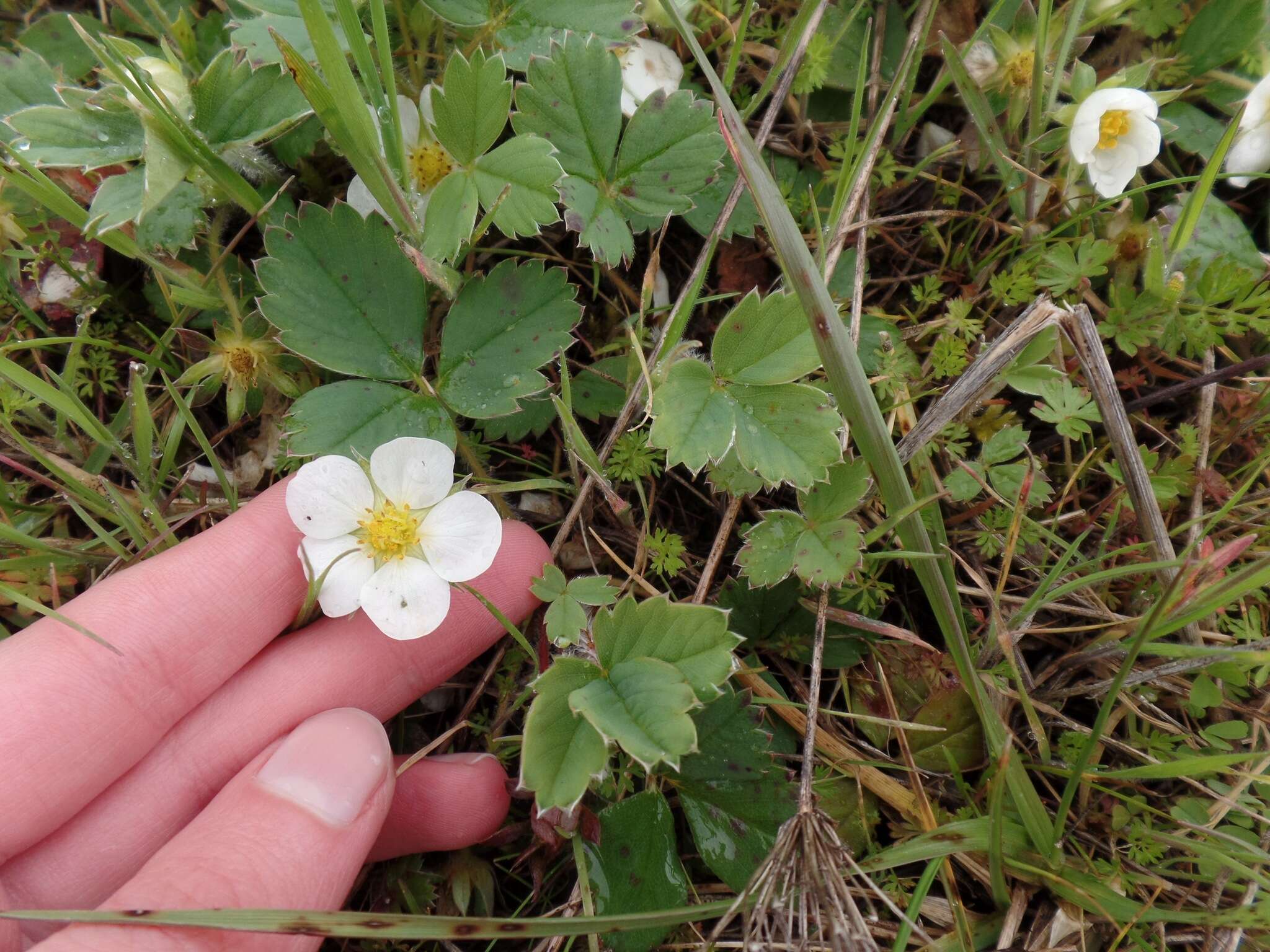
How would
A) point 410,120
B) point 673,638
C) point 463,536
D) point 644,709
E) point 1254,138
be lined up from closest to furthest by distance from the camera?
point 644,709 < point 673,638 < point 463,536 < point 410,120 < point 1254,138

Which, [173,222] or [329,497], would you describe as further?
[173,222]

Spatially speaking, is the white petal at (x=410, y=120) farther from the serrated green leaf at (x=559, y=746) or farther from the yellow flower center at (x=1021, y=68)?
the yellow flower center at (x=1021, y=68)

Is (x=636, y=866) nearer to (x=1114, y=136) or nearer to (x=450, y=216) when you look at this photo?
(x=450, y=216)

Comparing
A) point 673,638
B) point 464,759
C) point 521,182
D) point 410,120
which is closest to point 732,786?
point 673,638

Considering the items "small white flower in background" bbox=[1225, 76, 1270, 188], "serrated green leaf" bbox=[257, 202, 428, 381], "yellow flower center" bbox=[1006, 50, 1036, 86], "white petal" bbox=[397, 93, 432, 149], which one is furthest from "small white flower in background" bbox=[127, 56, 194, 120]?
"small white flower in background" bbox=[1225, 76, 1270, 188]

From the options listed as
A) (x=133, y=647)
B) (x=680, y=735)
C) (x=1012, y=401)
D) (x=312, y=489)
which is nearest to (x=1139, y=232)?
(x=1012, y=401)

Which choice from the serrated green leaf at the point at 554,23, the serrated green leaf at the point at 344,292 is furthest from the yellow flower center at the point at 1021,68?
the serrated green leaf at the point at 344,292

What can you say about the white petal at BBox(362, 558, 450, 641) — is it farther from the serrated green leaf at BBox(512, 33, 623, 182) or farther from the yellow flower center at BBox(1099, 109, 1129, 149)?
the yellow flower center at BBox(1099, 109, 1129, 149)
